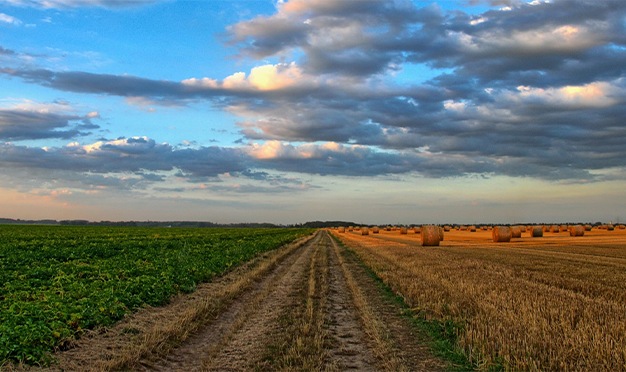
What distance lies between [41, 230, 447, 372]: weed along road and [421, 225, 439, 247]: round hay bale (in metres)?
27.4

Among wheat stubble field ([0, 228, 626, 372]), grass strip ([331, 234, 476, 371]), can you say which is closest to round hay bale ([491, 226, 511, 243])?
wheat stubble field ([0, 228, 626, 372])

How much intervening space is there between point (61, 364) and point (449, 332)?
24.0 ft

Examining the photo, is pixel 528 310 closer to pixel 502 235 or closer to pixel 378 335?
pixel 378 335

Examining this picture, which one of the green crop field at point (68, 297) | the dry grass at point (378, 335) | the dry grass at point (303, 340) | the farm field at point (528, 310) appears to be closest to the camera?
the farm field at point (528, 310)

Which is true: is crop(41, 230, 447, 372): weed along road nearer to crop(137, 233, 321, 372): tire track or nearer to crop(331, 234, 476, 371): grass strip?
crop(137, 233, 321, 372): tire track

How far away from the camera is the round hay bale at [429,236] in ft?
132

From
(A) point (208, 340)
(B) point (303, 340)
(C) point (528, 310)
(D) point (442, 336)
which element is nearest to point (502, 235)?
(C) point (528, 310)

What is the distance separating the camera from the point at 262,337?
29.1ft

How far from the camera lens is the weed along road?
7328 millimetres

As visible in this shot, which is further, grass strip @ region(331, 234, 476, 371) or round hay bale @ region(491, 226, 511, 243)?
round hay bale @ region(491, 226, 511, 243)

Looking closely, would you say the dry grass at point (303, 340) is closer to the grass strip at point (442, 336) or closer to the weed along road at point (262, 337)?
the weed along road at point (262, 337)

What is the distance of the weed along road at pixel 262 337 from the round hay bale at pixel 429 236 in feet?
89.8

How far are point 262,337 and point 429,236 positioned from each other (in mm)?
33912

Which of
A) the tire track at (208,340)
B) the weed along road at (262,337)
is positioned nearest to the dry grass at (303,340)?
the weed along road at (262,337)
